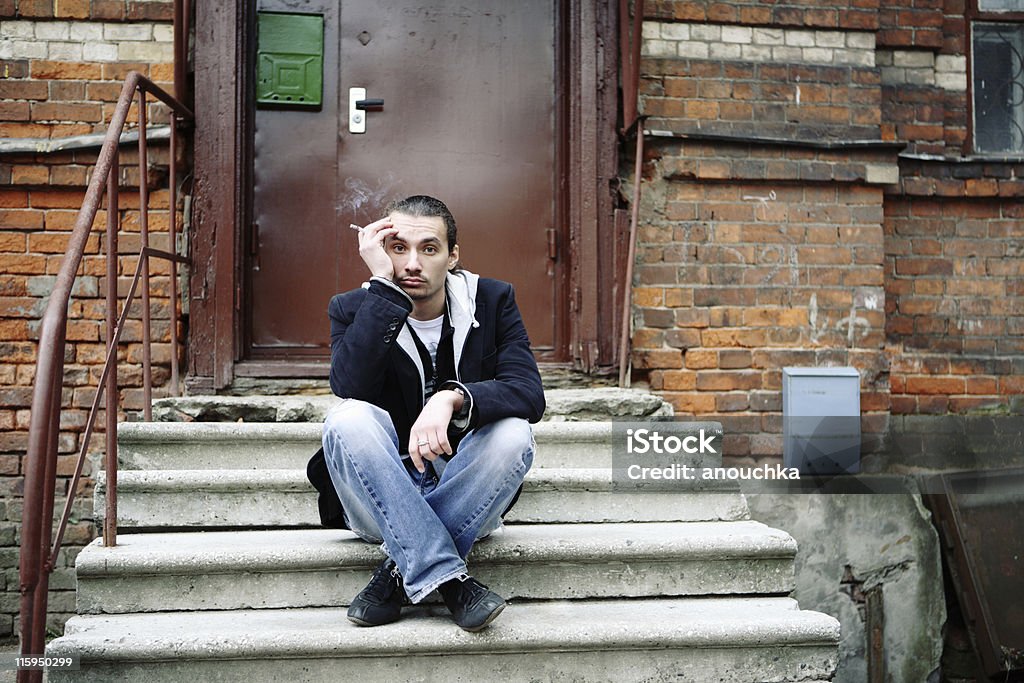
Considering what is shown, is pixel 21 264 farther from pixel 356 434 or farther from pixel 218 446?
pixel 356 434

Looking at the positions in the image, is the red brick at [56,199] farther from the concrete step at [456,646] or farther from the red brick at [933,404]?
the red brick at [933,404]

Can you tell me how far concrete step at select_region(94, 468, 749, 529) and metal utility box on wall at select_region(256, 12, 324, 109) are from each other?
1798 millimetres

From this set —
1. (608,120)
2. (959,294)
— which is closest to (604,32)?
(608,120)

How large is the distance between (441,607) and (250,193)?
218 cm

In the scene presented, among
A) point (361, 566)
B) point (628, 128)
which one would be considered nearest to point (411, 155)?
point (628, 128)

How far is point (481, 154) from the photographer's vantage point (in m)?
3.97

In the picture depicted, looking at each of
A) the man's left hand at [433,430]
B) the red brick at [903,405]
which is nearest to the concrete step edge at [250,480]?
the man's left hand at [433,430]

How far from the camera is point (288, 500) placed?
2.85 meters

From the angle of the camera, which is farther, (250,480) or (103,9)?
(103,9)

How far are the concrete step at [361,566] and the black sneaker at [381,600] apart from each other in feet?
0.58

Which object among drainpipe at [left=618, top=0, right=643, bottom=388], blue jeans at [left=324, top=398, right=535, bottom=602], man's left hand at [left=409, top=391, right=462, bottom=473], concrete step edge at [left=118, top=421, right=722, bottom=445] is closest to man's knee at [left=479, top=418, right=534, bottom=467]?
blue jeans at [left=324, top=398, right=535, bottom=602]

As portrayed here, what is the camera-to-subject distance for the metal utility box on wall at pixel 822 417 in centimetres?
381

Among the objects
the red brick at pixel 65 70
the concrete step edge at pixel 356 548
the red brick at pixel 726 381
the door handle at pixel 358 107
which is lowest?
the concrete step edge at pixel 356 548

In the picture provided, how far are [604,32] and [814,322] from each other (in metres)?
1.60
